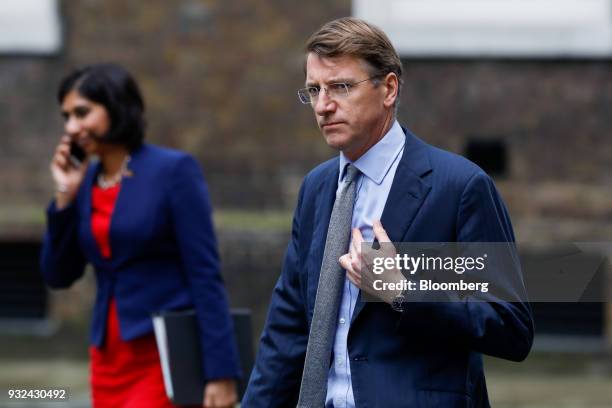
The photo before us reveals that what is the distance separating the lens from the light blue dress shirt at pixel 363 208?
363cm

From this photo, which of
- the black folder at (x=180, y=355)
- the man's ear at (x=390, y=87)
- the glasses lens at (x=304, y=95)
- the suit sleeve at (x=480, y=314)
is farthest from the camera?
the black folder at (x=180, y=355)

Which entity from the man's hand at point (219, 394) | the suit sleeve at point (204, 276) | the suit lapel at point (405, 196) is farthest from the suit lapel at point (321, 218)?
the man's hand at point (219, 394)

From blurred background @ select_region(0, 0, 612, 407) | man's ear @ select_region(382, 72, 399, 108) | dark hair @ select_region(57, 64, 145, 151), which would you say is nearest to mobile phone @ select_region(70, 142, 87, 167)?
dark hair @ select_region(57, 64, 145, 151)

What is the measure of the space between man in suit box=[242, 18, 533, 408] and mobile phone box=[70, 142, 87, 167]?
1.84 metres

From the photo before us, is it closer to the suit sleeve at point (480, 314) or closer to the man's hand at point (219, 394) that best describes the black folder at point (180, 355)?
the man's hand at point (219, 394)

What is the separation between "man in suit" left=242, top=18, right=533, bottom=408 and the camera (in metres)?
3.48

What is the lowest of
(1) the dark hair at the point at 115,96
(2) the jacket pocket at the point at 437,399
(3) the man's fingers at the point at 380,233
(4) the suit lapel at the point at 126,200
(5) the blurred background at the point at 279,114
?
(5) the blurred background at the point at 279,114

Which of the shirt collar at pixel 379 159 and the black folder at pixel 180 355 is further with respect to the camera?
the black folder at pixel 180 355

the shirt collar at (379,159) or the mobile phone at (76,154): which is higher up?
the shirt collar at (379,159)

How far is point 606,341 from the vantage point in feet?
33.3

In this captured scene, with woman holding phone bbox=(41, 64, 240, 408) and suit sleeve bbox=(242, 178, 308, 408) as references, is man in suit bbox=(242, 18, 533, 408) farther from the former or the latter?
woman holding phone bbox=(41, 64, 240, 408)

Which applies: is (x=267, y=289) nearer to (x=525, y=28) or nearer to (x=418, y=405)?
(x=525, y=28)

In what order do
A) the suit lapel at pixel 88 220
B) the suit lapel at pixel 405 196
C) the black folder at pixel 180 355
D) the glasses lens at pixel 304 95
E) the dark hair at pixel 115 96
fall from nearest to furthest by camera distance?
the suit lapel at pixel 405 196 → the glasses lens at pixel 304 95 → the black folder at pixel 180 355 → the suit lapel at pixel 88 220 → the dark hair at pixel 115 96

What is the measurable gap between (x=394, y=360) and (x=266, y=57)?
7.24 m
